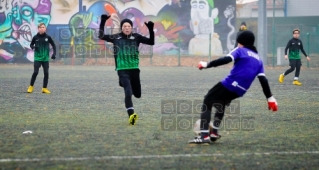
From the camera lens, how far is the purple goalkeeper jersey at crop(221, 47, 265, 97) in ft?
28.3

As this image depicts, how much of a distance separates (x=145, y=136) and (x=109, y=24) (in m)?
40.0

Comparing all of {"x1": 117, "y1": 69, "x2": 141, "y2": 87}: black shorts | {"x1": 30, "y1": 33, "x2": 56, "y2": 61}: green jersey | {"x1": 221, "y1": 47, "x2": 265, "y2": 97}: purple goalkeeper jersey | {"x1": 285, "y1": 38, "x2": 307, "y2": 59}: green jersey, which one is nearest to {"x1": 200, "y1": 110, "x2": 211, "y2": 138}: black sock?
{"x1": 221, "y1": 47, "x2": 265, "y2": 97}: purple goalkeeper jersey

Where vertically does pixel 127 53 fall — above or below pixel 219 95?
above

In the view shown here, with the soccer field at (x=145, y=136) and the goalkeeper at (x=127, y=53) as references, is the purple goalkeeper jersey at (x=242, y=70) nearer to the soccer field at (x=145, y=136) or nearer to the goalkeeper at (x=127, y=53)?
the soccer field at (x=145, y=136)

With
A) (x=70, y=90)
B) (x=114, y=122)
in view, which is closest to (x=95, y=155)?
(x=114, y=122)

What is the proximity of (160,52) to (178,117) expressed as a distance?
→ 3748 centimetres

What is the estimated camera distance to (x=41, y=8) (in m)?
48.6

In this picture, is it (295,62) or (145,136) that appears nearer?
(145,136)

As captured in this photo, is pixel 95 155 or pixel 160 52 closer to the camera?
pixel 95 155

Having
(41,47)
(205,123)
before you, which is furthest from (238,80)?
(41,47)

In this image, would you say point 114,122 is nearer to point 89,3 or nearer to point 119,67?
point 119,67

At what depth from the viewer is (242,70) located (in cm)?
865

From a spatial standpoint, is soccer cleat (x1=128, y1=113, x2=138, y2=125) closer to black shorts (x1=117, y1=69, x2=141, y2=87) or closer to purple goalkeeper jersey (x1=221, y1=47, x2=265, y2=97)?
black shorts (x1=117, y1=69, x2=141, y2=87)

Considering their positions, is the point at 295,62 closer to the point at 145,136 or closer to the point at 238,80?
the point at 145,136
